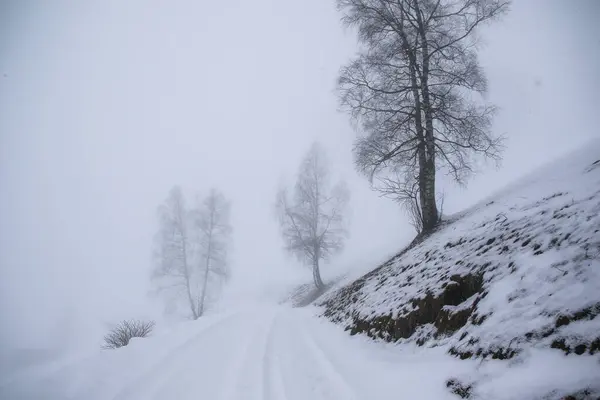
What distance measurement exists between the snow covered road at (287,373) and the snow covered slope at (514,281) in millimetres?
207

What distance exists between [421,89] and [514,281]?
20.7 ft

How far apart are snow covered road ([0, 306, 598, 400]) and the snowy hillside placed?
0.60 ft

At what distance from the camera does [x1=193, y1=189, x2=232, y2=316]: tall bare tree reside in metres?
18.5

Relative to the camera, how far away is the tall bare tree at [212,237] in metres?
18.5

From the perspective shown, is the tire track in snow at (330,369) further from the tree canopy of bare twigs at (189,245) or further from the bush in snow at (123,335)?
the tree canopy of bare twigs at (189,245)

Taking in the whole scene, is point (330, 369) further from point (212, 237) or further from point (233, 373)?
point (212, 237)

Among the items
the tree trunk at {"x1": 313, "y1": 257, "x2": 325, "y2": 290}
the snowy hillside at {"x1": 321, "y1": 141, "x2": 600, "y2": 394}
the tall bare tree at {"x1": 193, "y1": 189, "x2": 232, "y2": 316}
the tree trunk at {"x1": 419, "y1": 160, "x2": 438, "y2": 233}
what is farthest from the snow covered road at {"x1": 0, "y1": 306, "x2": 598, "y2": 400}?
the tall bare tree at {"x1": 193, "y1": 189, "x2": 232, "y2": 316}

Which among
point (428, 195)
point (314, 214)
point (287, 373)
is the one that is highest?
point (314, 214)

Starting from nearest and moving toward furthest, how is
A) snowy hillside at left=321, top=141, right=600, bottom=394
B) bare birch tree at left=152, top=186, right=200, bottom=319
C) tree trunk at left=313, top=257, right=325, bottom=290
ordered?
1. snowy hillside at left=321, top=141, right=600, bottom=394
2. tree trunk at left=313, top=257, right=325, bottom=290
3. bare birch tree at left=152, top=186, right=200, bottom=319

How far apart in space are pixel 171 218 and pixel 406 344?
17883 millimetres

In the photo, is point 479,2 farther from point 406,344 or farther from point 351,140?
point 406,344

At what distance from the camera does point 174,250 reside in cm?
1812

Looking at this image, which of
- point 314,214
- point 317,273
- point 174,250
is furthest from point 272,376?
point 174,250

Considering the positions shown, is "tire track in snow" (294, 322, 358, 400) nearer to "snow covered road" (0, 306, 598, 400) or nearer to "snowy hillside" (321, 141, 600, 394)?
"snow covered road" (0, 306, 598, 400)
